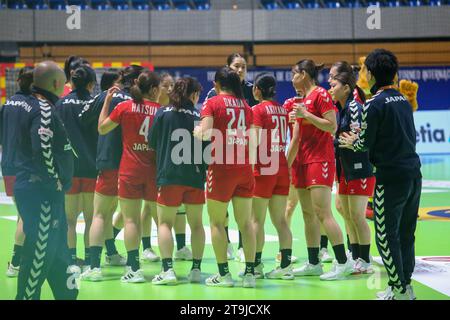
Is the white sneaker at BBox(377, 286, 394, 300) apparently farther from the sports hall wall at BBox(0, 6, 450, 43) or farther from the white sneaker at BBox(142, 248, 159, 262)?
the sports hall wall at BBox(0, 6, 450, 43)

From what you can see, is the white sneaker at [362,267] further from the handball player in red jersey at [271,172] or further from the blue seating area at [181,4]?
the blue seating area at [181,4]

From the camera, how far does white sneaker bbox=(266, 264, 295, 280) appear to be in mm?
7262

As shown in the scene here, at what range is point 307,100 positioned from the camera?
24.0 feet

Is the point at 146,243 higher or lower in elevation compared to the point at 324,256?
higher

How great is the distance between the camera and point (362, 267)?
24.4 ft

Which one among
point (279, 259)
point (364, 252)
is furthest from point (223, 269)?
point (364, 252)

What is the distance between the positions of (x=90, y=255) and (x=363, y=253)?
109 inches

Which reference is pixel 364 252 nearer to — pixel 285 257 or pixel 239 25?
pixel 285 257

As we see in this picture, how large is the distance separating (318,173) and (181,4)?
19.8 meters

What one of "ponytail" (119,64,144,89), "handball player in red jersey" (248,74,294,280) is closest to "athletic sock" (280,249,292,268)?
"handball player in red jersey" (248,74,294,280)

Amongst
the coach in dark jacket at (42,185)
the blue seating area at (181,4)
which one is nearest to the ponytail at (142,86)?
the coach in dark jacket at (42,185)

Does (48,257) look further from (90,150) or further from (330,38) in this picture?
(330,38)
